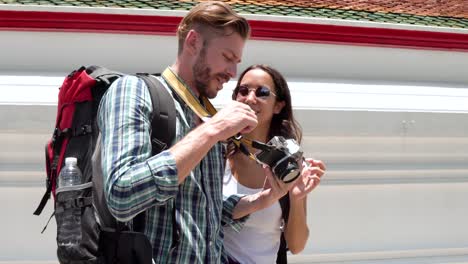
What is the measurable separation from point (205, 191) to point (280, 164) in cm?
28

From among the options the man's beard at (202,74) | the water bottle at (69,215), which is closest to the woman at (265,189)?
→ the man's beard at (202,74)

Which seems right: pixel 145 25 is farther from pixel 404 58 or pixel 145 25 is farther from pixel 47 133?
pixel 404 58

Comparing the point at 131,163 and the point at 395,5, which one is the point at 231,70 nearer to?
the point at 131,163

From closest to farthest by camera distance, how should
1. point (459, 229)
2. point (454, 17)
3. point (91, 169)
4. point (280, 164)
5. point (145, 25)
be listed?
point (91, 169) < point (280, 164) < point (145, 25) < point (459, 229) < point (454, 17)

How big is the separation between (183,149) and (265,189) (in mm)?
774

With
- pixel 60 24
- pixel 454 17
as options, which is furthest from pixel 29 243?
pixel 454 17

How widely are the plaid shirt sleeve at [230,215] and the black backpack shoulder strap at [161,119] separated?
566 mm

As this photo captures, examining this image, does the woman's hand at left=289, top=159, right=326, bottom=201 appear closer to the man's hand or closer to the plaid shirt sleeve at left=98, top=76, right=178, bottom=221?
the man's hand

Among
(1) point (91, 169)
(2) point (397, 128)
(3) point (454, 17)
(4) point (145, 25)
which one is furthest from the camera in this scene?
(3) point (454, 17)

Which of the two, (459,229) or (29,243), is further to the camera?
(459,229)

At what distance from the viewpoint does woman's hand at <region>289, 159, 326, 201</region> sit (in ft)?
8.05

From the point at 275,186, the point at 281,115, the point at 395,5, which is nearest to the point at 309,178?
the point at 275,186

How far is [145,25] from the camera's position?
3.87m

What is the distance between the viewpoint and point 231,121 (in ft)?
5.64
